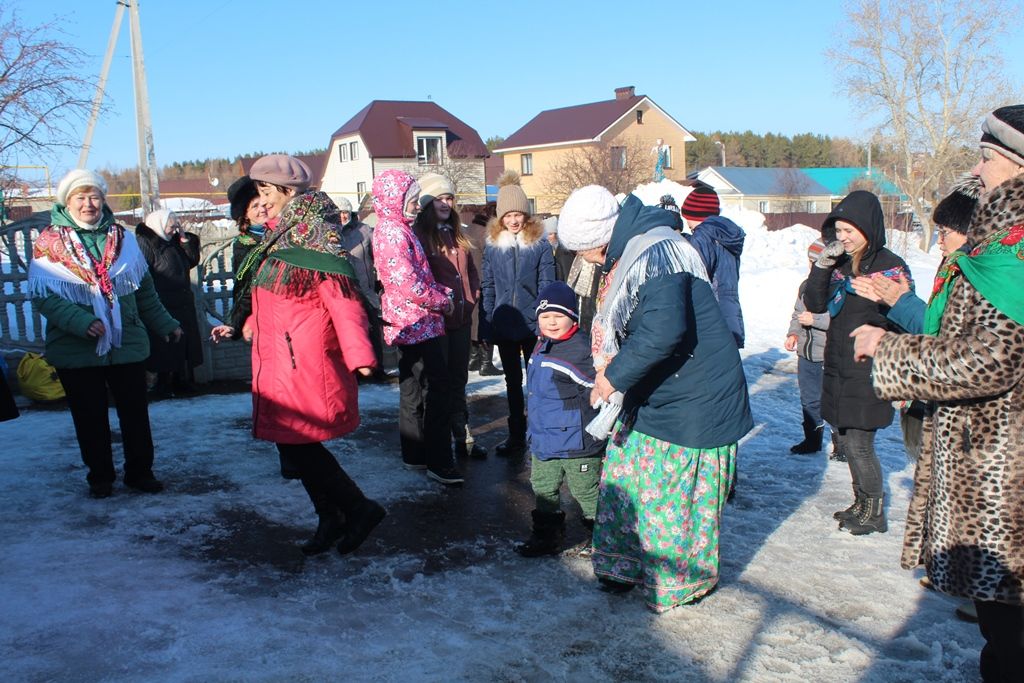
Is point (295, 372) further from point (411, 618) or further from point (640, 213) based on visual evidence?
point (640, 213)

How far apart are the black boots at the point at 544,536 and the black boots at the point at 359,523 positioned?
800 mm

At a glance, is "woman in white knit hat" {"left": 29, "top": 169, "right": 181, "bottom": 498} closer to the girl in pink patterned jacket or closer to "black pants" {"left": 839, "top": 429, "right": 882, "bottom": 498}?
the girl in pink patterned jacket

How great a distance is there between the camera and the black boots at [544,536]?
432 centimetres

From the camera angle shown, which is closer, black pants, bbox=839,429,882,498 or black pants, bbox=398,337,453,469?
black pants, bbox=839,429,882,498

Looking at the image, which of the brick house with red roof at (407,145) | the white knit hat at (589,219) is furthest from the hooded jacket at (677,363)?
the brick house with red roof at (407,145)

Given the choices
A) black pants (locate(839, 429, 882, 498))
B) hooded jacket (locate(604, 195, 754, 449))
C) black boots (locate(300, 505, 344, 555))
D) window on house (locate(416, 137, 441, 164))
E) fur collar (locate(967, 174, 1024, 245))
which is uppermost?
window on house (locate(416, 137, 441, 164))

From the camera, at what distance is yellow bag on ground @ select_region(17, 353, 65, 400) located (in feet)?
25.3

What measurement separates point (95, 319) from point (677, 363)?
3477mm

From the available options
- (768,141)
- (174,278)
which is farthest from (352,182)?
(768,141)

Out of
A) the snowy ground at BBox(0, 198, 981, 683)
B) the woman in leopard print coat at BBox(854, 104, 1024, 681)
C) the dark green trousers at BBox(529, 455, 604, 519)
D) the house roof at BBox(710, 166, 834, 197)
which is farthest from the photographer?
the house roof at BBox(710, 166, 834, 197)

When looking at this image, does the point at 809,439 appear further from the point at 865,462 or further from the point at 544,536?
the point at 544,536

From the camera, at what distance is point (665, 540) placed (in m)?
3.65

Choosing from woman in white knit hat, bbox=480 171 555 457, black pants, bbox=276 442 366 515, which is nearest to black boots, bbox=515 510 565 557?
black pants, bbox=276 442 366 515

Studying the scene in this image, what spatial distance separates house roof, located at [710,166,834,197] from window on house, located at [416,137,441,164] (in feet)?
87.4
